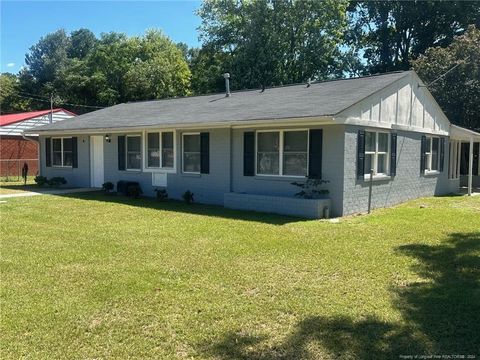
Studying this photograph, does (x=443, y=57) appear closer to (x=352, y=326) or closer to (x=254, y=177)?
(x=254, y=177)

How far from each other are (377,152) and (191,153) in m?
5.64

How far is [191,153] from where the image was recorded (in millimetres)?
14234

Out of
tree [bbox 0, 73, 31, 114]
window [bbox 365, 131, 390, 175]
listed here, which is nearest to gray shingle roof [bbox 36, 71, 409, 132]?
window [bbox 365, 131, 390, 175]

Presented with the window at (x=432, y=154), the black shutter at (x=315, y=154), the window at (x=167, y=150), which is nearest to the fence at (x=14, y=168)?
the window at (x=167, y=150)

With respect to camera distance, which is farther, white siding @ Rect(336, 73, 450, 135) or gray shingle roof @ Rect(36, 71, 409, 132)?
gray shingle roof @ Rect(36, 71, 409, 132)

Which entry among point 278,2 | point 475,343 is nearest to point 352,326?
point 475,343

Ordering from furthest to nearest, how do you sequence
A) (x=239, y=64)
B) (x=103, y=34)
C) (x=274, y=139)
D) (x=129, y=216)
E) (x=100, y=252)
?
(x=103, y=34) < (x=239, y=64) < (x=274, y=139) < (x=129, y=216) < (x=100, y=252)

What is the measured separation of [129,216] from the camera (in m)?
10.5

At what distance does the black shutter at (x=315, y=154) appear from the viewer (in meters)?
11.3

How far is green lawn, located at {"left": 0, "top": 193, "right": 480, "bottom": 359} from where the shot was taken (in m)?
3.78

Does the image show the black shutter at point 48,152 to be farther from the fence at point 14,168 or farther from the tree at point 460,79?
the tree at point 460,79

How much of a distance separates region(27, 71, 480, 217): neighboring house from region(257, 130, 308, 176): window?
27mm

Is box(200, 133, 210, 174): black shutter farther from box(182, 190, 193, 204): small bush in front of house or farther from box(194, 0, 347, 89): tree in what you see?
box(194, 0, 347, 89): tree

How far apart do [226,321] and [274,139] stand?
8.43 m
